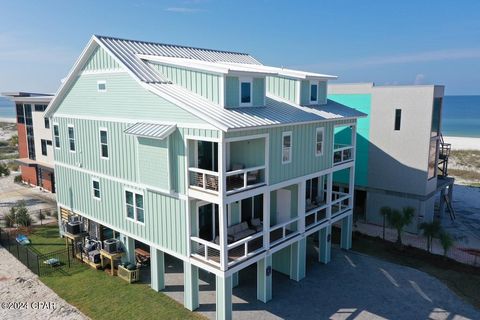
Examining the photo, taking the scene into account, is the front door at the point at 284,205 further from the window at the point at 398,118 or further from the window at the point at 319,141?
the window at the point at 398,118

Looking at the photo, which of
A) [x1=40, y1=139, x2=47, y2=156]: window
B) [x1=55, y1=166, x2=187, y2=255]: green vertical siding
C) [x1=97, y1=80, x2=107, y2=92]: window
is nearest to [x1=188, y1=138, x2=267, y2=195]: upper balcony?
[x1=55, y1=166, x2=187, y2=255]: green vertical siding

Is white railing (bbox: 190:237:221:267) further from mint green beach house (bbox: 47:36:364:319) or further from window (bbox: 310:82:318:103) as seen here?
window (bbox: 310:82:318:103)

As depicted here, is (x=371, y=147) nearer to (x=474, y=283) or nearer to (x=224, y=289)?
(x=474, y=283)

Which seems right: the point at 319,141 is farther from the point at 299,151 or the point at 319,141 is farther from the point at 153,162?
the point at 153,162

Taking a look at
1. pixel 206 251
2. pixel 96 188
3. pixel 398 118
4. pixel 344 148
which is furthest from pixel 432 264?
pixel 96 188

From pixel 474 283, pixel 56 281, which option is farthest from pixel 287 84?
pixel 56 281

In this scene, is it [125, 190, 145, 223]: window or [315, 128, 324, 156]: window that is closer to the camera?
[125, 190, 145, 223]: window
